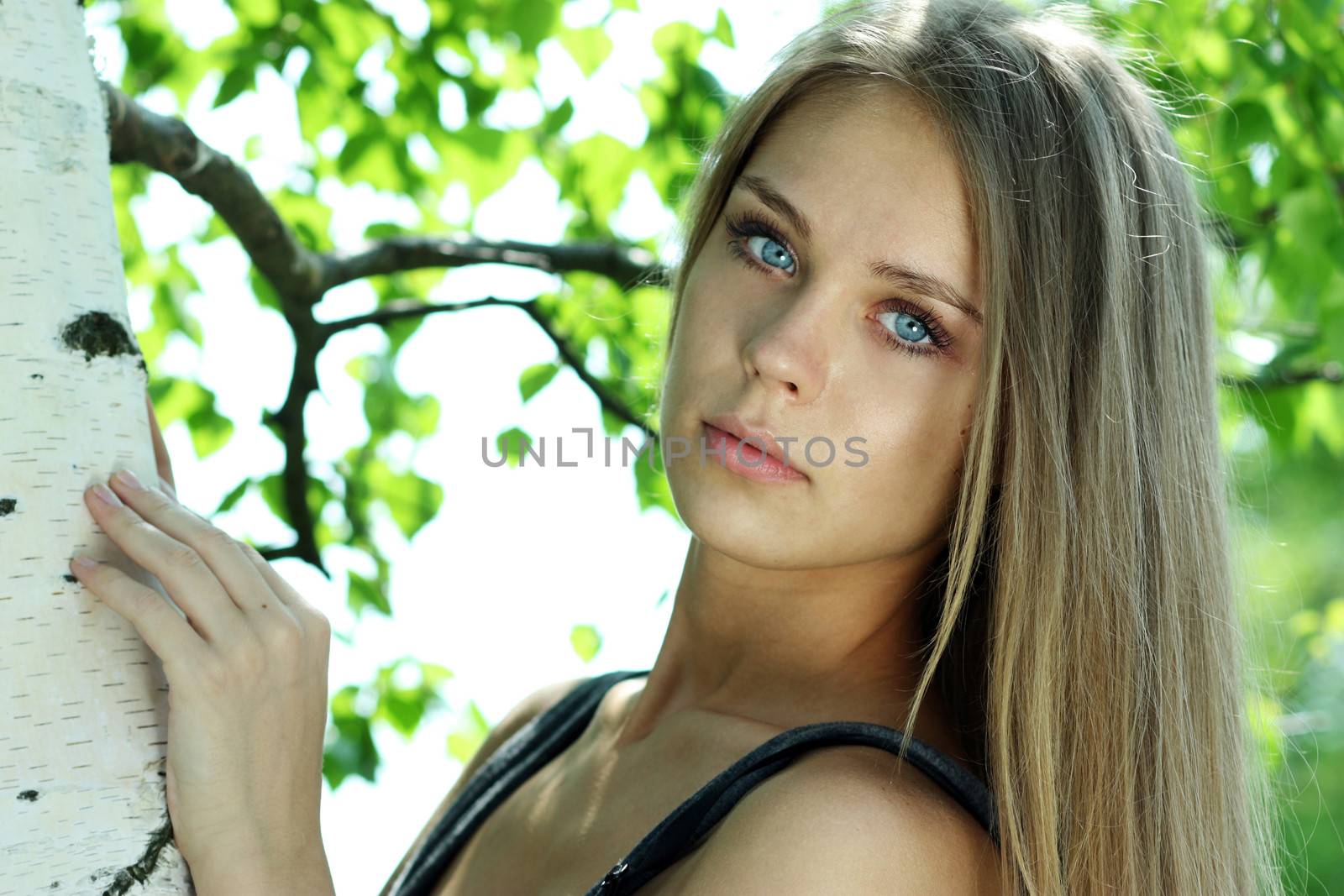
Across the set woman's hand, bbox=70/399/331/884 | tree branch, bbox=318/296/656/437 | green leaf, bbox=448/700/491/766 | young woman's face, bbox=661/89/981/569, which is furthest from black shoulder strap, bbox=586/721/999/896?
green leaf, bbox=448/700/491/766

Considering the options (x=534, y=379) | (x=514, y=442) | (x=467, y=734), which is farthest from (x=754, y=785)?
(x=467, y=734)

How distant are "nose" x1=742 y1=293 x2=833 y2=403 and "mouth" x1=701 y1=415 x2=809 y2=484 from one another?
0.06m

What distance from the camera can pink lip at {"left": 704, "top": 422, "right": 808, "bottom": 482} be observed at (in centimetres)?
148

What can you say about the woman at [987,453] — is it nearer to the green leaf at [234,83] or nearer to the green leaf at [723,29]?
the green leaf at [723,29]

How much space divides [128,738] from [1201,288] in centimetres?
133

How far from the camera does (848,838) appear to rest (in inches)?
49.6

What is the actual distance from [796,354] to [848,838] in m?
0.53

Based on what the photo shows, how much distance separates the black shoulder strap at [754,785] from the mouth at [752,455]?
0.96 ft

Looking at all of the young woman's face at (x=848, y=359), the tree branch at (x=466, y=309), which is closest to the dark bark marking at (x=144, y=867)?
the young woman's face at (x=848, y=359)

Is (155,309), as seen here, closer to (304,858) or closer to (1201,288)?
(304,858)

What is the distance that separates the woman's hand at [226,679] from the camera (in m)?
1.07

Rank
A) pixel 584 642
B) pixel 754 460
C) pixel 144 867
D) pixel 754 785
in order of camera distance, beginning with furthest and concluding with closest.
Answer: pixel 584 642 < pixel 754 460 < pixel 754 785 < pixel 144 867

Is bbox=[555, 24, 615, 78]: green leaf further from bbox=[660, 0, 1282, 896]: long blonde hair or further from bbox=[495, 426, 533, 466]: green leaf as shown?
bbox=[660, 0, 1282, 896]: long blonde hair

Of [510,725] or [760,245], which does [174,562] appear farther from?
[510,725]
